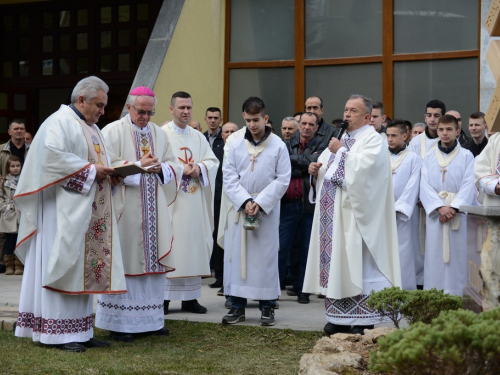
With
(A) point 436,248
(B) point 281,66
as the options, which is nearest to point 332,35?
(B) point 281,66

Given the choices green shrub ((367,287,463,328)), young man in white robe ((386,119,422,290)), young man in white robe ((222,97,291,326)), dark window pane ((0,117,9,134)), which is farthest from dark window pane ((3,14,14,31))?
green shrub ((367,287,463,328))

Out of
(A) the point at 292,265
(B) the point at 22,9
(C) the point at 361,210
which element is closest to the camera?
(C) the point at 361,210

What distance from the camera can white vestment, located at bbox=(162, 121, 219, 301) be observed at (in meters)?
8.09

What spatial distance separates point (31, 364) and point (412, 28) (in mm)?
8236

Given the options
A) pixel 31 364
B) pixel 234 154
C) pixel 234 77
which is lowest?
pixel 31 364

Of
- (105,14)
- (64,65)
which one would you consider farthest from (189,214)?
(64,65)

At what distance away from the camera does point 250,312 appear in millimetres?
8148

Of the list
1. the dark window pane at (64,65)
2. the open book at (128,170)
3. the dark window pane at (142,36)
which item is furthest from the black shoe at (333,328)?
the dark window pane at (64,65)

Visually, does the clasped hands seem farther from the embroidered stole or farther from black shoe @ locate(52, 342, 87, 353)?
black shoe @ locate(52, 342, 87, 353)

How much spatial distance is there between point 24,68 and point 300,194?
792 centimetres

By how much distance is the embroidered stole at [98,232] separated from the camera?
6320mm

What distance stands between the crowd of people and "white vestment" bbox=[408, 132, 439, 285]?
2 centimetres

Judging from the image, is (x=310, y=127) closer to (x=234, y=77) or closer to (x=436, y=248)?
(x=436, y=248)

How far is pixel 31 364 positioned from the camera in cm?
567
